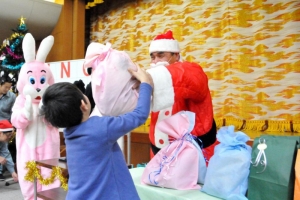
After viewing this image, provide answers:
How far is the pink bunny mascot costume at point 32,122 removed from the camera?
205 centimetres

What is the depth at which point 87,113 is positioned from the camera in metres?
1.04

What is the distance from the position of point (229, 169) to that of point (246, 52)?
8.95 ft

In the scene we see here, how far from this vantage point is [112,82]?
1051 mm

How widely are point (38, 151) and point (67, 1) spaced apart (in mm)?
3555

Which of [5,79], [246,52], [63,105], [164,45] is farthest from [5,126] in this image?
[246,52]

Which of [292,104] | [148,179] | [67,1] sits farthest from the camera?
[67,1]

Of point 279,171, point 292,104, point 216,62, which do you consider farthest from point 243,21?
point 279,171

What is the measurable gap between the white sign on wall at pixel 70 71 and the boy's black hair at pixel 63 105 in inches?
79.9

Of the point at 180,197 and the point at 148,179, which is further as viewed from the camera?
the point at 148,179

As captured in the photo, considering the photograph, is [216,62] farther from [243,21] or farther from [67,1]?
[67,1]

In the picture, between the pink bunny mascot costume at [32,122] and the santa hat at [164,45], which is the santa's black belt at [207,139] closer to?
the santa hat at [164,45]

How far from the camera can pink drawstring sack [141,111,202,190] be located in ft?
3.96

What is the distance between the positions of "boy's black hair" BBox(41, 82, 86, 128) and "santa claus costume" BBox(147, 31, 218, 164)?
29 centimetres

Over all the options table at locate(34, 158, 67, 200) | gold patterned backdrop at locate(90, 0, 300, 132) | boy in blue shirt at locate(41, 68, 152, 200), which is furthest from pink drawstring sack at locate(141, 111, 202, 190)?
gold patterned backdrop at locate(90, 0, 300, 132)
